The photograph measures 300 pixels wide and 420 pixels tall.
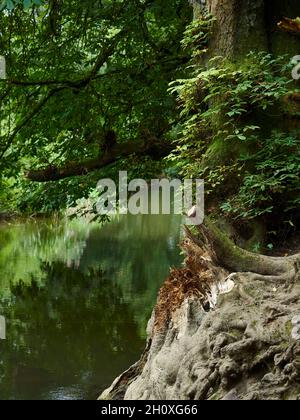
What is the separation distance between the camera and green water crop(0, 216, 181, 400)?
8172mm

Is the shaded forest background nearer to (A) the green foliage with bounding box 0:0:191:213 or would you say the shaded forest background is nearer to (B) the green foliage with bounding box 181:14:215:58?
(A) the green foliage with bounding box 0:0:191:213

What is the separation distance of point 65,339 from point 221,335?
24.2 ft

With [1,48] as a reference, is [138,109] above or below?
below

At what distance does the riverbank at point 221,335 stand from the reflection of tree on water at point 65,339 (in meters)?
3.82

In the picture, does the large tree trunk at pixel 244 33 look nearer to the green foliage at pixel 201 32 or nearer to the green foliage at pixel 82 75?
the green foliage at pixel 201 32

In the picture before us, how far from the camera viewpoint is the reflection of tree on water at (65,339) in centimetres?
804

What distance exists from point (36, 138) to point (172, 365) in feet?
23.2

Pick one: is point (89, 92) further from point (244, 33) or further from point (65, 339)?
point (65, 339)

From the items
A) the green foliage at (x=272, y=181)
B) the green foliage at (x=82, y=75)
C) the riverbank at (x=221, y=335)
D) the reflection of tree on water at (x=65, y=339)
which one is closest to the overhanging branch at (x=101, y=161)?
the green foliage at (x=82, y=75)
